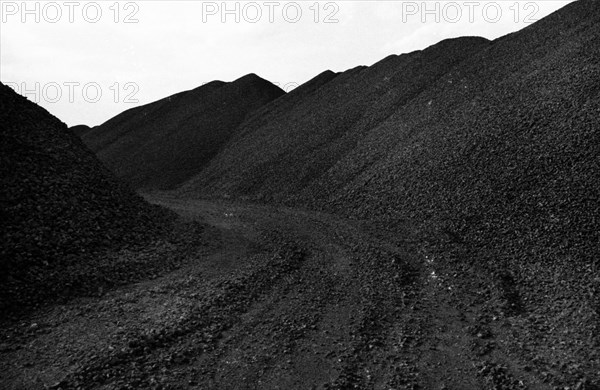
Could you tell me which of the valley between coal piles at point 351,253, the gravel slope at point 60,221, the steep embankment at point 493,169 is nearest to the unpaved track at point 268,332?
the valley between coal piles at point 351,253

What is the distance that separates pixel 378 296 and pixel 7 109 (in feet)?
55.4

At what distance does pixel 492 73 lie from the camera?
3044cm

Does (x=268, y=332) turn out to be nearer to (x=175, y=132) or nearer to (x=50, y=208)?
(x=50, y=208)

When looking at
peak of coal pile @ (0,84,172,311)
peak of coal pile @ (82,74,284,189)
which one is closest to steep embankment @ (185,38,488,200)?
peak of coal pile @ (82,74,284,189)

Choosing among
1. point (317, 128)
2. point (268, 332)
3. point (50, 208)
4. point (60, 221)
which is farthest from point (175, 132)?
point (268, 332)

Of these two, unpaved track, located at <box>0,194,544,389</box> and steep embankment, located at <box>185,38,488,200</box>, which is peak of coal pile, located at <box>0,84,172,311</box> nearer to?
unpaved track, located at <box>0,194,544,389</box>

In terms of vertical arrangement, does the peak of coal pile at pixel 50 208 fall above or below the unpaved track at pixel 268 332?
above

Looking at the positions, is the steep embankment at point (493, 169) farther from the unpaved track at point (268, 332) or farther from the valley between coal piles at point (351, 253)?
the unpaved track at point (268, 332)

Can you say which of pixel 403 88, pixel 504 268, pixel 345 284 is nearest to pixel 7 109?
pixel 345 284

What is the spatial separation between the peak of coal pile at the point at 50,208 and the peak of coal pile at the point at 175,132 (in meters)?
18.3

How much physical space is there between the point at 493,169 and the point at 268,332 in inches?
544

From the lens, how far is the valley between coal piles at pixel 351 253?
398 inches

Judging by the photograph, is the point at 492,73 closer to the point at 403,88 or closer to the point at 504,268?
the point at 403,88

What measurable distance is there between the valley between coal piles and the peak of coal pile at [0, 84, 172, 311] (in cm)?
8
